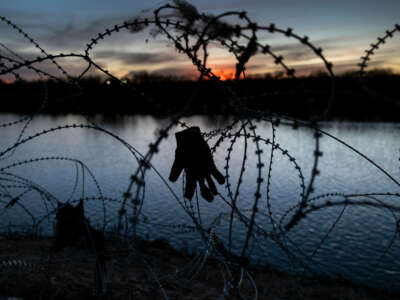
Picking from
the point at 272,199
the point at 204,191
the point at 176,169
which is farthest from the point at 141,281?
the point at 272,199

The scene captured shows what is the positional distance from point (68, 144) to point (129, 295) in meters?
34.6

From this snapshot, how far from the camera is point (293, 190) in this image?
1889 cm

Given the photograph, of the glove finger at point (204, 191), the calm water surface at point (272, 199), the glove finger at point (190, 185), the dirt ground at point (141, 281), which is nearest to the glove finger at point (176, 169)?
the glove finger at point (190, 185)

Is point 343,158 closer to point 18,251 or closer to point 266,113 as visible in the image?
point 18,251

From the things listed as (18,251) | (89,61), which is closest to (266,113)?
(89,61)

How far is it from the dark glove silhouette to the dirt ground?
1.35 m

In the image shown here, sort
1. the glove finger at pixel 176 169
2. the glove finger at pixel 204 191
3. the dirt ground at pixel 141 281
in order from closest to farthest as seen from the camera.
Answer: the glove finger at pixel 176 169 < the glove finger at pixel 204 191 < the dirt ground at pixel 141 281

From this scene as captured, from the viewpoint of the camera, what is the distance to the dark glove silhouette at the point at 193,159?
4.08 meters

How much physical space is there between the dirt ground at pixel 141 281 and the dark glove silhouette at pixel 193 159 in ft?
4.44

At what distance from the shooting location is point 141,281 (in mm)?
6949

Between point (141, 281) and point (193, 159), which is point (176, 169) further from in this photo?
point (141, 281)

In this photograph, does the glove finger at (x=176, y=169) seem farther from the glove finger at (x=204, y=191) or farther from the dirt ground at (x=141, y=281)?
the dirt ground at (x=141, y=281)

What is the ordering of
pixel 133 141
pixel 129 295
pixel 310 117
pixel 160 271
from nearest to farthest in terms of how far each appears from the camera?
pixel 310 117
pixel 129 295
pixel 160 271
pixel 133 141

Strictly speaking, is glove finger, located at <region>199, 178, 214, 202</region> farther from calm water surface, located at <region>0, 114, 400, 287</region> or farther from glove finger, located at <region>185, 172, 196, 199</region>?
calm water surface, located at <region>0, 114, 400, 287</region>
